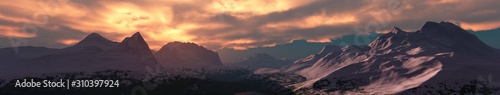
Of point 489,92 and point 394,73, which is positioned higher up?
point 394,73

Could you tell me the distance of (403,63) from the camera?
191m

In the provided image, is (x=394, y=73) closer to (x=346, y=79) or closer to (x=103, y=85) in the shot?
(x=346, y=79)

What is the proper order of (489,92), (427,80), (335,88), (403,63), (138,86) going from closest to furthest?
(489,92), (427,80), (138,86), (335,88), (403,63)

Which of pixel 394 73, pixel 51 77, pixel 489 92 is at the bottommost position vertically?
pixel 489 92

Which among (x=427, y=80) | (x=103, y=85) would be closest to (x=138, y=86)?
(x=103, y=85)

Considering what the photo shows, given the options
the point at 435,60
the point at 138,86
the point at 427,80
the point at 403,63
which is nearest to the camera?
the point at 427,80

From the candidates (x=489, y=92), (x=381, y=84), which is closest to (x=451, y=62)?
(x=381, y=84)

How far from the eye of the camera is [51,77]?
540 ft

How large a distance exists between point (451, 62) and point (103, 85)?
Result: 477ft

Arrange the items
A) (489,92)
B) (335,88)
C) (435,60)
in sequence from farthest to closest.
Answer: (435,60) → (335,88) → (489,92)

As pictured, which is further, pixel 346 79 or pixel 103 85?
pixel 346 79

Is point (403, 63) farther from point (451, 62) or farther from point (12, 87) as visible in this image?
point (12, 87)

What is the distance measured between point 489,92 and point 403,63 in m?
70.3

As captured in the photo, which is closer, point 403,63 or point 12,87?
point 12,87
